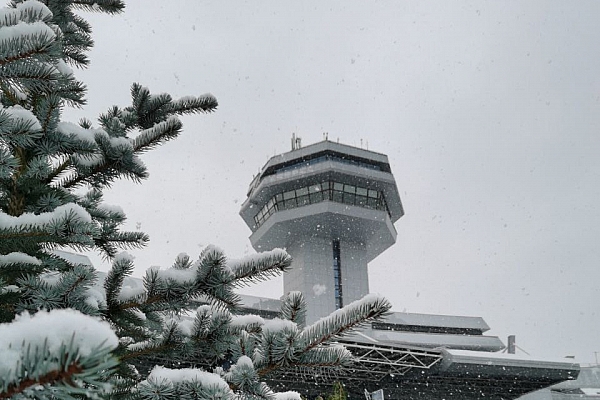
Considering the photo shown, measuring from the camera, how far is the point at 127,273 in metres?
2.13

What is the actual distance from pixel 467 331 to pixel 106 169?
5630cm

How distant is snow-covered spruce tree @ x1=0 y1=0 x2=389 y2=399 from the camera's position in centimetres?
76

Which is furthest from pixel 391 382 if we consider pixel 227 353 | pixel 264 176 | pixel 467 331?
pixel 467 331

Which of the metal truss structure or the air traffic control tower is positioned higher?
the air traffic control tower

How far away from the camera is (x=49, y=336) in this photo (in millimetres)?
737

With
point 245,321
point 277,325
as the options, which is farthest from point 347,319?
point 245,321

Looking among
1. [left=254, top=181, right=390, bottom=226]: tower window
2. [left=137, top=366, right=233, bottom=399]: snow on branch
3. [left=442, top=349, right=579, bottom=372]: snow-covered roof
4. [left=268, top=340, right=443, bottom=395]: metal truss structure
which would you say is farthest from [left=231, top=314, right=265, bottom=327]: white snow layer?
[left=254, top=181, right=390, bottom=226]: tower window

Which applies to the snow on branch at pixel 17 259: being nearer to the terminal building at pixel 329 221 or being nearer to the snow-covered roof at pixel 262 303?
the terminal building at pixel 329 221

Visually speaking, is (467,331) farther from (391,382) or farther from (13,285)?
(13,285)

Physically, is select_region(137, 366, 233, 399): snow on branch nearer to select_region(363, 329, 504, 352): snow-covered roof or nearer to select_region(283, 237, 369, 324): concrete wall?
select_region(283, 237, 369, 324): concrete wall

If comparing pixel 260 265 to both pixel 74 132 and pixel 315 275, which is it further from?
pixel 315 275

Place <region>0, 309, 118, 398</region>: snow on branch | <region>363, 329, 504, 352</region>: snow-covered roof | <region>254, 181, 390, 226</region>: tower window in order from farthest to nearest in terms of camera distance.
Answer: <region>363, 329, 504, 352</region>: snow-covered roof < <region>254, 181, 390, 226</region>: tower window < <region>0, 309, 118, 398</region>: snow on branch

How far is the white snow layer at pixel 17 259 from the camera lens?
7.23 ft

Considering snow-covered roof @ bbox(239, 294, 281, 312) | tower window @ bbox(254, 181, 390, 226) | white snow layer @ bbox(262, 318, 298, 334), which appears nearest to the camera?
white snow layer @ bbox(262, 318, 298, 334)
